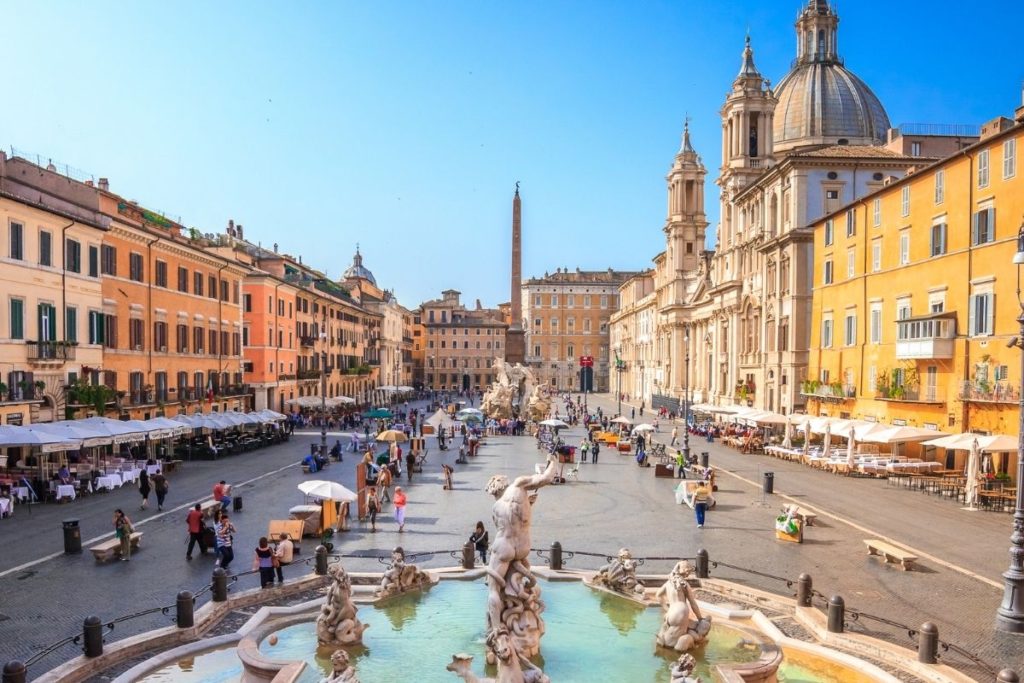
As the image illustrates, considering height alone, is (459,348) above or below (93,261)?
below

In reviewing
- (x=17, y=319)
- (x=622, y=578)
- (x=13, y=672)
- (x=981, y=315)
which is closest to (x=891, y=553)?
(x=622, y=578)

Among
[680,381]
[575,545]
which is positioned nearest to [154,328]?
[575,545]

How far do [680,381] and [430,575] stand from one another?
67.3 m

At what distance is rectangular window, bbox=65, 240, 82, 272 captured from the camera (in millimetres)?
30172

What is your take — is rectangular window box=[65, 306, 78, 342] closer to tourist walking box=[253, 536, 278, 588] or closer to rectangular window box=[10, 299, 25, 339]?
rectangular window box=[10, 299, 25, 339]

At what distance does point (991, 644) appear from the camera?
12.3m

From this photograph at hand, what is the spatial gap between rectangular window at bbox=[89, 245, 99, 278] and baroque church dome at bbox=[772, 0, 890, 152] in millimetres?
50934

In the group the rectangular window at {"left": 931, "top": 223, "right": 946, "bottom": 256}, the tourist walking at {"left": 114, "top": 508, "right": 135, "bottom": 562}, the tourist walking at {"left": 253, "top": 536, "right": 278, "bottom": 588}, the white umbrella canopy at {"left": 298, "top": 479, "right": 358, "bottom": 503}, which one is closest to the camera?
the tourist walking at {"left": 253, "top": 536, "right": 278, "bottom": 588}

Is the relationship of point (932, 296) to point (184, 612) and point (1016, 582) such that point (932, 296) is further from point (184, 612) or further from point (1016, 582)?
point (184, 612)

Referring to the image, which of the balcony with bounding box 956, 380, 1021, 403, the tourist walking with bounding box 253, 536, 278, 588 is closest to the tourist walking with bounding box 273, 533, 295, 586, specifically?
the tourist walking with bounding box 253, 536, 278, 588

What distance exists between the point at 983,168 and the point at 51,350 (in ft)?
107

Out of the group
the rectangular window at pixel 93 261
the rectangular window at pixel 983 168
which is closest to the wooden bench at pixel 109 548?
the rectangular window at pixel 93 261

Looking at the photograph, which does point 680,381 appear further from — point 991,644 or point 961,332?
point 991,644

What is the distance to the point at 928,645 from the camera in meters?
10.9
